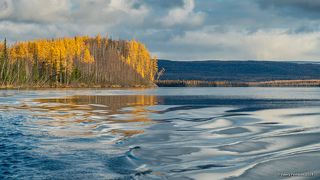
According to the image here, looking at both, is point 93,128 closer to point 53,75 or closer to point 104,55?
point 53,75

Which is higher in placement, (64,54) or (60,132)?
(64,54)

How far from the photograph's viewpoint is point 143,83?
184 meters

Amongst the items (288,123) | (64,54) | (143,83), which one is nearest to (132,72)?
(143,83)

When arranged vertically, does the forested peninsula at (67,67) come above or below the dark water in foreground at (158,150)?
above

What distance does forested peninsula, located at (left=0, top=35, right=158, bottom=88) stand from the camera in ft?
411

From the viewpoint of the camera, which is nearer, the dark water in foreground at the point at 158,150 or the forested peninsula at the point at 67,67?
the dark water in foreground at the point at 158,150

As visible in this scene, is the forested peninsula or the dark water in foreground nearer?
the dark water in foreground

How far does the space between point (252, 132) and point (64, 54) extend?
5388 inches

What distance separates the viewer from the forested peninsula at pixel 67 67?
125 metres

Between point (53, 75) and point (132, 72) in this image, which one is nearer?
point (53, 75)

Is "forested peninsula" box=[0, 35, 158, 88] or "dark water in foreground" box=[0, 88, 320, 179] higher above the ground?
"forested peninsula" box=[0, 35, 158, 88]

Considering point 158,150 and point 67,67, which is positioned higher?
point 67,67

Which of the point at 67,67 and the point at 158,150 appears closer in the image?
the point at 158,150

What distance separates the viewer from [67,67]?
144 meters
